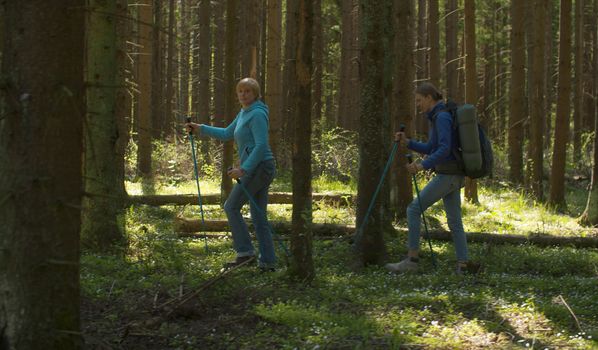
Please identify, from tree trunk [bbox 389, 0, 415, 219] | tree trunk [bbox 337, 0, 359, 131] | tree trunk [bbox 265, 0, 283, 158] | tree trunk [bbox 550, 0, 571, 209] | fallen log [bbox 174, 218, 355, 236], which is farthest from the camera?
tree trunk [bbox 337, 0, 359, 131]

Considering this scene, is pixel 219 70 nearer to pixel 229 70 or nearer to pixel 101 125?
pixel 229 70

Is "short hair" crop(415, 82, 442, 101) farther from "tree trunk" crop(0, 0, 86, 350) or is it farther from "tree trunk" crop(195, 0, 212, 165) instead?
"tree trunk" crop(195, 0, 212, 165)

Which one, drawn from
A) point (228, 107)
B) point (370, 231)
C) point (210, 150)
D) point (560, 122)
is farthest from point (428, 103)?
point (210, 150)

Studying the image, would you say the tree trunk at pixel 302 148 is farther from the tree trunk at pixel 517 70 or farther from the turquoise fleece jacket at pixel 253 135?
the tree trunk at pixel 517 70

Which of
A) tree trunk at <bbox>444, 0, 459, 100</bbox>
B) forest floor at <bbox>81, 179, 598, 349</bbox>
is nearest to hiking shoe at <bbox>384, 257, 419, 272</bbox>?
forest floor at <bbox>81, 179, 598, 349</bbox>

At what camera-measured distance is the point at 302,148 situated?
6.57 metres

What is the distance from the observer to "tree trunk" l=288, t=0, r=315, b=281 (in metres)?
6.45

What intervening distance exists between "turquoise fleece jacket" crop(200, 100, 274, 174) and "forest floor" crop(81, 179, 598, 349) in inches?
49.8

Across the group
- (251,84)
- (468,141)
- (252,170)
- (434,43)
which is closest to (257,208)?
(252,170)

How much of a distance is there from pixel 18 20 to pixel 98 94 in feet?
15.0

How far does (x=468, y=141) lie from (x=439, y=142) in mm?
325

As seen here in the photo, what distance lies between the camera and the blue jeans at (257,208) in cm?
757

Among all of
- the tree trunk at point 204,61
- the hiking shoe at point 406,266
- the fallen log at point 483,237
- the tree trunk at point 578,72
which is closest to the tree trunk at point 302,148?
the hiking shoe at point 406,266

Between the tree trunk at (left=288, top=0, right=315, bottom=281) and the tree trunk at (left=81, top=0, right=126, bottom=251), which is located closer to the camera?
the tree trunk at (left=288, top=0, right=315, bottom=281)
